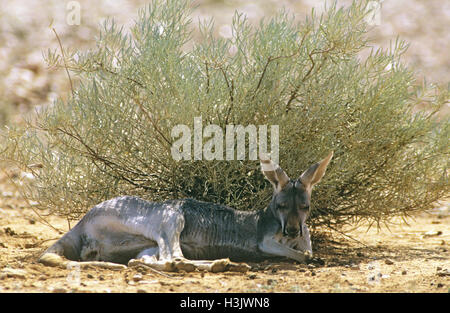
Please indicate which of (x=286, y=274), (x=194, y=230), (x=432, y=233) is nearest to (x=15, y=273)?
(x=194, y=230)

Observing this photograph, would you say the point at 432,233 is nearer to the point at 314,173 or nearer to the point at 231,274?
the point at 314,173

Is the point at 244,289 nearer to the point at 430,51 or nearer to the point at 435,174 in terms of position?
the point at 435,174

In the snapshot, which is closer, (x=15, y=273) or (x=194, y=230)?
(x=15, y=273)

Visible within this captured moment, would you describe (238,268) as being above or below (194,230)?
below

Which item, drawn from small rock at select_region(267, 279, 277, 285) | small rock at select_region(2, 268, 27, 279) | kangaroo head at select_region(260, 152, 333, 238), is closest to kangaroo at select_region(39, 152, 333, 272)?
kangaroo head at select_region(260, 152, 333, 238)

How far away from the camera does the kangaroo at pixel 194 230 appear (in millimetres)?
5812

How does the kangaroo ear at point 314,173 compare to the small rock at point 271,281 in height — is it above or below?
above

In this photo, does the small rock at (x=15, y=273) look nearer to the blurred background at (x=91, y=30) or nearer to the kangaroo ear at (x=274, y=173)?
the kangaroo ear at (x=274, y=173)

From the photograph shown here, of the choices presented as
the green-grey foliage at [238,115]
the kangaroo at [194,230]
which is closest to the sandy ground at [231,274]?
the kangaroo at [194,230]

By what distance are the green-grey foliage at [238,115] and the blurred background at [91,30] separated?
263 inches

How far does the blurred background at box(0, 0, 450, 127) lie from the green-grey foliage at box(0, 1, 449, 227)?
6.67 meters

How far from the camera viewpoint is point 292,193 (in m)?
5.89

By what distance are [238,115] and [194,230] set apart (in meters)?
1.13

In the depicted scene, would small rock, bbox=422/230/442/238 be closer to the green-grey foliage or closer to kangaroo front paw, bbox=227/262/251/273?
the green-grey foliage
